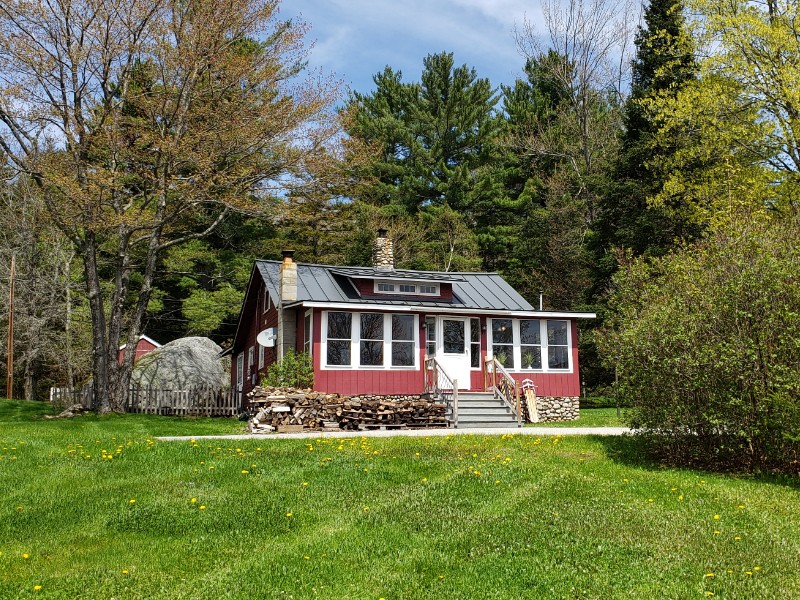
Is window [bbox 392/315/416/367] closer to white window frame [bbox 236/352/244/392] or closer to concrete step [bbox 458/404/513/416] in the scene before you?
concrete step [bbox 458/404/513/416]

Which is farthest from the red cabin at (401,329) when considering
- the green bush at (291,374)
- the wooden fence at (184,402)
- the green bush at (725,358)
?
the green bush at (725,358)

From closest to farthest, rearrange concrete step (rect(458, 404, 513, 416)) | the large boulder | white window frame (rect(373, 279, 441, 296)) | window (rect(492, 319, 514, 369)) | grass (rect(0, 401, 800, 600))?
grass (rect(0, 401, 800, 600)), concrete step (rect(458, 404, 513, 416)), white window frame (rect(373, 279, 441, 296)), window (rect(492, 319, 514, 369)), the large boulder

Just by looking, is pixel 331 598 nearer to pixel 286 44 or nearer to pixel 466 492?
pixel 466 492

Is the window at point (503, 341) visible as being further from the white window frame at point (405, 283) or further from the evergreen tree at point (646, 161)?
the evergreen tree at point (646, 161)

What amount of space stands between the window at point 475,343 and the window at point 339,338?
3657 millimetres

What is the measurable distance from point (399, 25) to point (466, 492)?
13.0 metres

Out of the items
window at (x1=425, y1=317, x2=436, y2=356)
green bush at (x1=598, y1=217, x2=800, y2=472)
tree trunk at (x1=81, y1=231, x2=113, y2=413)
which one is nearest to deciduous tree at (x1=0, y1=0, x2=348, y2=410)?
tree trunk at (x1=81, y1=231, x2=113, y2=413)

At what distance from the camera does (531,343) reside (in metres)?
21.2

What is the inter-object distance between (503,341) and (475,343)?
3.17ft

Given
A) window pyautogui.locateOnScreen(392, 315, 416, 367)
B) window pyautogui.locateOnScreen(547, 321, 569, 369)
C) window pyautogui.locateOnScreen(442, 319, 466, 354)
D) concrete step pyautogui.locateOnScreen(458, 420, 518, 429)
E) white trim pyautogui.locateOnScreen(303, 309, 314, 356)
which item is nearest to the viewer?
concrete step pyautogui.locateOnScreen(458, 420, 518, 429)

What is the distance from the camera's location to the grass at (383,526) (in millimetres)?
5426

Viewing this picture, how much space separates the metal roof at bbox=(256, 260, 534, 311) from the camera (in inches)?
785

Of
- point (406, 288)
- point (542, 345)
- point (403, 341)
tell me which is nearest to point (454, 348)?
point (403, 341)

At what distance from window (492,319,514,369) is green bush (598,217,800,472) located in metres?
9.59
